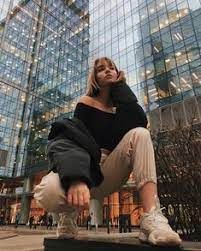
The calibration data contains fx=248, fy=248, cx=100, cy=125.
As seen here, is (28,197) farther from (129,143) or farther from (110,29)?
(129,143)

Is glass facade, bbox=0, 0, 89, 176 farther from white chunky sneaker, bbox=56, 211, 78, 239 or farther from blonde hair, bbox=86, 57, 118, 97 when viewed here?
white chunky sneaker, bbox=56, 211, 78, 239

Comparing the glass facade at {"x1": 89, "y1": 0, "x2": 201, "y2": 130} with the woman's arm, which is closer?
the woman's arm

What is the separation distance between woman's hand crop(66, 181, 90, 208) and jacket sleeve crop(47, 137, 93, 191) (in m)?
0.04

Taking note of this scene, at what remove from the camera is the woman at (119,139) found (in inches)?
56.4

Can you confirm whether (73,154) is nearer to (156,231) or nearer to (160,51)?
(156,231)

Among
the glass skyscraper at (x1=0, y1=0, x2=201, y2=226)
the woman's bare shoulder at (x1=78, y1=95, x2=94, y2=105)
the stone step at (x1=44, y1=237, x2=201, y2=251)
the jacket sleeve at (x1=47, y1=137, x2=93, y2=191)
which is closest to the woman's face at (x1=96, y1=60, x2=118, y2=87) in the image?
the woman's bare shoulder at (x1=78, y1=95, x2=94, y2=105)

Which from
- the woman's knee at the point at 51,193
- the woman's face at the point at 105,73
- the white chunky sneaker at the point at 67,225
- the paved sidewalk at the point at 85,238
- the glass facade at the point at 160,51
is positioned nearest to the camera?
the woman's knee at the point at 51,193

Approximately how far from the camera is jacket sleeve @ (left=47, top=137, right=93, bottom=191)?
1.22 m

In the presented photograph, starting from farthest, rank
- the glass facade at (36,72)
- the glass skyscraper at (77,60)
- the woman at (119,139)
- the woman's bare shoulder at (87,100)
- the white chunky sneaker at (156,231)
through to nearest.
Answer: the glass facade at (36,72) < the glass skyscraper at (77,60) < the woman's bare shoulder at (87,100) < the woman at (119,139) < the white chunky sneaker at (156,231)

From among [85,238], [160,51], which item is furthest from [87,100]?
[160,51]

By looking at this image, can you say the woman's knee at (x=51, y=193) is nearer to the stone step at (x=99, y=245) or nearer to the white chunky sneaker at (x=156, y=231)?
the stone step at (x=99, y=245)

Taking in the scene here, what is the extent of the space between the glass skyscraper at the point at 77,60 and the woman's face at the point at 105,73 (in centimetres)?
619

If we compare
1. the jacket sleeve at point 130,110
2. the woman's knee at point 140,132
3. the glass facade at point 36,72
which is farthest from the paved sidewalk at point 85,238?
the glass facade at point 36,72

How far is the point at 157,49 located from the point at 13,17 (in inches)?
1684
